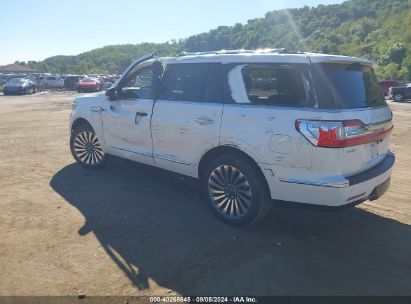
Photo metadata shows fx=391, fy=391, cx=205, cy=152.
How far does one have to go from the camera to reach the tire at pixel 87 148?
6.77m

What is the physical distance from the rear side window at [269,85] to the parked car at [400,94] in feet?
87.3

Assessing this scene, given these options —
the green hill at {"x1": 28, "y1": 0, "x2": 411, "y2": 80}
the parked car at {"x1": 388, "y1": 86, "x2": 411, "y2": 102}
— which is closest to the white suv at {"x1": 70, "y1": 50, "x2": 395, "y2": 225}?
the parked car at {"x1": 388, "y1": 86, "x2": 411, "y2": 102}

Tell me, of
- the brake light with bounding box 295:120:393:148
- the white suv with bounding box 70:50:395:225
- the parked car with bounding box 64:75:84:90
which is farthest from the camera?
the parked car with bounding box 64:75:84:90

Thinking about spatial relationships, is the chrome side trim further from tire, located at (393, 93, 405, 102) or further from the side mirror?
tire, located at (393, 93, 405, 102)

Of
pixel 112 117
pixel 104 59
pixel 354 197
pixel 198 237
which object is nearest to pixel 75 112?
pixel 112 117

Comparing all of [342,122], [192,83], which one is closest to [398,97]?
[192,83]

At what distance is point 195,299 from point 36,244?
198cm

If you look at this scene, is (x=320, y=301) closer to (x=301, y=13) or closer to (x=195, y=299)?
(x=195, y=299)

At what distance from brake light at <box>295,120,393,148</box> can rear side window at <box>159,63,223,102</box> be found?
48.2 inches

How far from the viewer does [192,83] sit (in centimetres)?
508

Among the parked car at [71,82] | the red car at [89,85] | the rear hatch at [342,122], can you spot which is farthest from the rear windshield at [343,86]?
the parked car at [71,82]

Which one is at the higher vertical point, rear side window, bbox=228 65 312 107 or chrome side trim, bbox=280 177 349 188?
rear side window, bbox=228 65 312 107

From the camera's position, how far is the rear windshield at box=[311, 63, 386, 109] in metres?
3.93

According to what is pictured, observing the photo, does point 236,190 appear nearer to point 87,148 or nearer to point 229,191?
point 229,191
